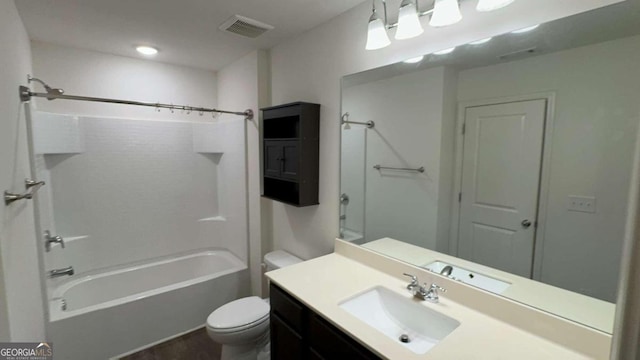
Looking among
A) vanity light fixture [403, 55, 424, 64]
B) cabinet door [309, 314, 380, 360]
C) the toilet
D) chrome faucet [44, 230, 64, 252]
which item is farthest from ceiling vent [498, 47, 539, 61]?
chrome faucet [44, 230, 64, 252]

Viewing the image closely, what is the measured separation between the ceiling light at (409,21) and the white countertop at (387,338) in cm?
123

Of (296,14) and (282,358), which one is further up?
(296,14)

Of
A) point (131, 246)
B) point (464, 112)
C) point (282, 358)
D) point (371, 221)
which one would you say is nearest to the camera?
point (464, 112)

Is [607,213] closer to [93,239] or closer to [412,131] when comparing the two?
[412,131]

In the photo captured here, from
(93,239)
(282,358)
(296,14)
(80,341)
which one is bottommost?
(80,341)

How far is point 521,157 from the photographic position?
3.80 feet

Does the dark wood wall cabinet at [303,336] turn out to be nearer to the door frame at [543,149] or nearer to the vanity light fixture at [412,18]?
the door frame at [543,149]

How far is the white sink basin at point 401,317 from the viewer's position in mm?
1212

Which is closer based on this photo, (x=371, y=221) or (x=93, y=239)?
(x=371, y=221)

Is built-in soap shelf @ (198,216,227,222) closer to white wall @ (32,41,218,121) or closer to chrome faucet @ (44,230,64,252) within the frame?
white wall @ (32,41,218,121)

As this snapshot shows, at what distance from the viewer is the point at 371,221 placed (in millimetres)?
1807

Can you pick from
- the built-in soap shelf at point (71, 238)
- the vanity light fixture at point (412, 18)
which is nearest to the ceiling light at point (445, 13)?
the vanity light fixture at point (412, 18)

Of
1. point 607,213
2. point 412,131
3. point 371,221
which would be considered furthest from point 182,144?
point 607,213

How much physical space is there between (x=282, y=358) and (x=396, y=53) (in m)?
1.75
